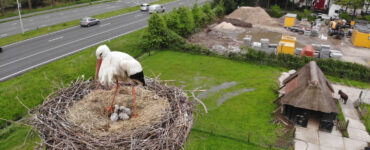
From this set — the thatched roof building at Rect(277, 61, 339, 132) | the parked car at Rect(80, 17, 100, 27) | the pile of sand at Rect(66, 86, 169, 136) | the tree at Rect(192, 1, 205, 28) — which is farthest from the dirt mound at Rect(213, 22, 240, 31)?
the pile of sand at Rect(66, 86, 169, 136)

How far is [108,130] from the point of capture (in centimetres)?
944

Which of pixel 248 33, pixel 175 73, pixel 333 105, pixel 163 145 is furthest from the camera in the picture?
pixel 248 33

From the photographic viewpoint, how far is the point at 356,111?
62.7ft

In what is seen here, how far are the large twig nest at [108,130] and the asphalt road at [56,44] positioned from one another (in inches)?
607

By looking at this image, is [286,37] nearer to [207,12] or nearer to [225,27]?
[225,27]

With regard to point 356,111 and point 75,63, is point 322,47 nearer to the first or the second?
point 356,111

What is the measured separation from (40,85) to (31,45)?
1248 centimetres

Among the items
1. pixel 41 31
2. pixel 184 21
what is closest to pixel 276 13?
pixel 184 21

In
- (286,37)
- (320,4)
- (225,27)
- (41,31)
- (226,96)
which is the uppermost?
(320,4)

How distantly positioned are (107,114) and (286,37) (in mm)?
23687

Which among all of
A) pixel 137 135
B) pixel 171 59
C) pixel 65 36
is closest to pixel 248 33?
pixel 171 59

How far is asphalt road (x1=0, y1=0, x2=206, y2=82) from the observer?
82.3 ft

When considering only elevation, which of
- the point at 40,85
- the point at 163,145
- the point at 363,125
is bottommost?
the point at 363,125

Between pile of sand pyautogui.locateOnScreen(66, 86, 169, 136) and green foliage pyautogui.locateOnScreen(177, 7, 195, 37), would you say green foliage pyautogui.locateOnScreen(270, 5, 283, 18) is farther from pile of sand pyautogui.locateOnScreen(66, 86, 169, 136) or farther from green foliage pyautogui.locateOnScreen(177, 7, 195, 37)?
pile of sand pyautogui.locateOnScreen(66, 86, 169, 136)
